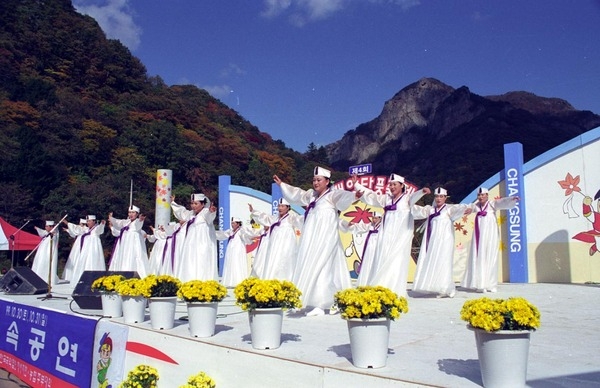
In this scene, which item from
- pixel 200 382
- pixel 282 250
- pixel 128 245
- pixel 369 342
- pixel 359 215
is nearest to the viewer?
pixel 369 342

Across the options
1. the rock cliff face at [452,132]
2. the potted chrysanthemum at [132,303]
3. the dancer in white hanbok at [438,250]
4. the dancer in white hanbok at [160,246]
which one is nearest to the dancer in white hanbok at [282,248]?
the dancer in white hanbok at [438,250]

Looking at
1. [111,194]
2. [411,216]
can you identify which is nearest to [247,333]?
[411,216]

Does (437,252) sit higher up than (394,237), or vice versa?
(394,237)

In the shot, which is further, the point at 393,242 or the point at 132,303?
the point at 393,242

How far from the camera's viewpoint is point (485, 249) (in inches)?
409

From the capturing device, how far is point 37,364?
6816 mm

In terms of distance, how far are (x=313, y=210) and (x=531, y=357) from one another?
3710 millimetres

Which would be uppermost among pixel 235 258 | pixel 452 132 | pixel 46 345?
pixel 452 132

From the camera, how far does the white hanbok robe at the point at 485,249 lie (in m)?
10.0

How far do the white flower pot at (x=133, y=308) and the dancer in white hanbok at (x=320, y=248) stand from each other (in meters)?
2.00

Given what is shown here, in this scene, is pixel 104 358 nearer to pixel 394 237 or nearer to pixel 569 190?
pixel 394 237

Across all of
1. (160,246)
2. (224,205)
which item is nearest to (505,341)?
(160,246)

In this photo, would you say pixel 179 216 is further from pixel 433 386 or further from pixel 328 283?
pixel 433 386

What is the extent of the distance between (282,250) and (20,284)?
551 cm
